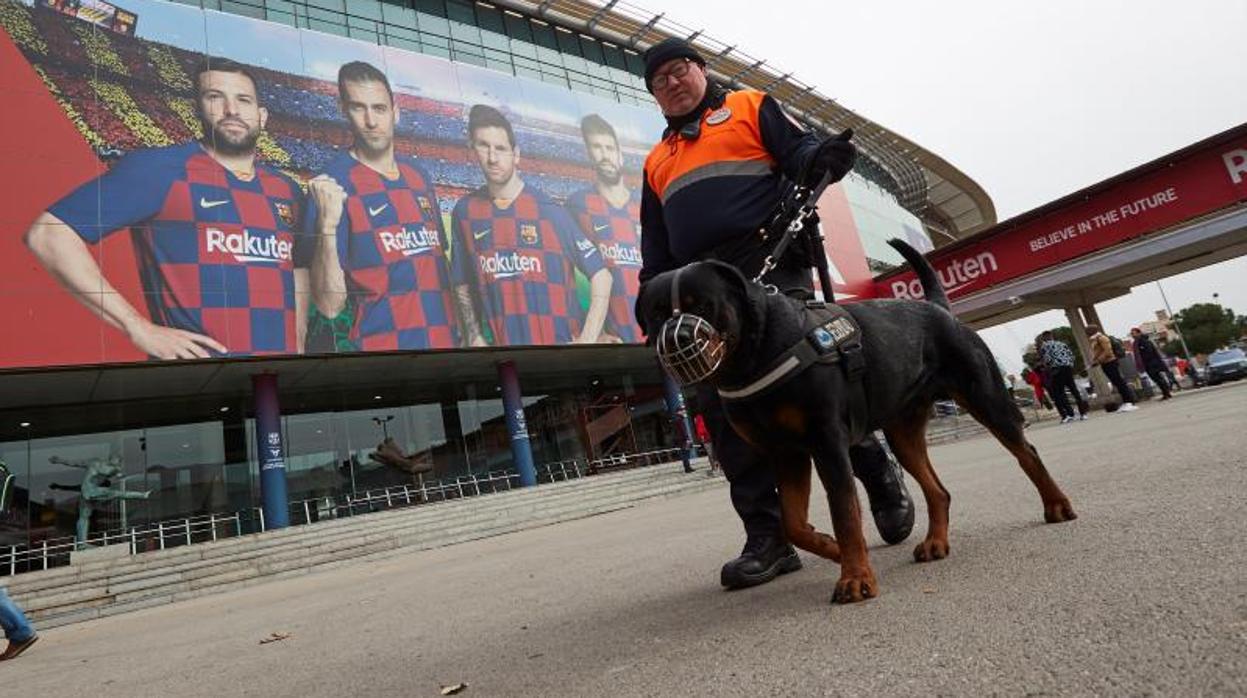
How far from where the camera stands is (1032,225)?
46.7 feet

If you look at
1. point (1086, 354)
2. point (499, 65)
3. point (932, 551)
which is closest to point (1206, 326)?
point (1086, 354)

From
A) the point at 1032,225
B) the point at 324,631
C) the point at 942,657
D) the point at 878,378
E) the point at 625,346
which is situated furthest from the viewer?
the point at 625,346

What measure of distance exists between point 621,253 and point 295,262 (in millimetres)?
10710

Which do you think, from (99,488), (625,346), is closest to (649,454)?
(625,346)

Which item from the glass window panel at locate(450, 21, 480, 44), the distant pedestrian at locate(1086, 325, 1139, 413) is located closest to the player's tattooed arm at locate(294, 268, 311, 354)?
the glass window panel at locate(450, 21, 480, 44)

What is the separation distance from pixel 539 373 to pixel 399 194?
855 centimetres

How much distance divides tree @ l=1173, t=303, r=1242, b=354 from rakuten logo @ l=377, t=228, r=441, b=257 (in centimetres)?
6071

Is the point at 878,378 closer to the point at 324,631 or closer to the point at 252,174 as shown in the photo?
the point at 324,631

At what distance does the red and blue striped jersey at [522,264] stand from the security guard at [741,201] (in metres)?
17.0

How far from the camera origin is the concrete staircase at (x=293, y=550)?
933 cm

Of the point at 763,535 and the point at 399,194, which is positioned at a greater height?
the point at 399,194

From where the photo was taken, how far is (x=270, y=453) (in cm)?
1677

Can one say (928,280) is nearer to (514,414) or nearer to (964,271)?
(964,271)

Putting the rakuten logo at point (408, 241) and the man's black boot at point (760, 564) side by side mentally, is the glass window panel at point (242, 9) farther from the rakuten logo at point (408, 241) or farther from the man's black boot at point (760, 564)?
the man's black boot at point (760, 564)
